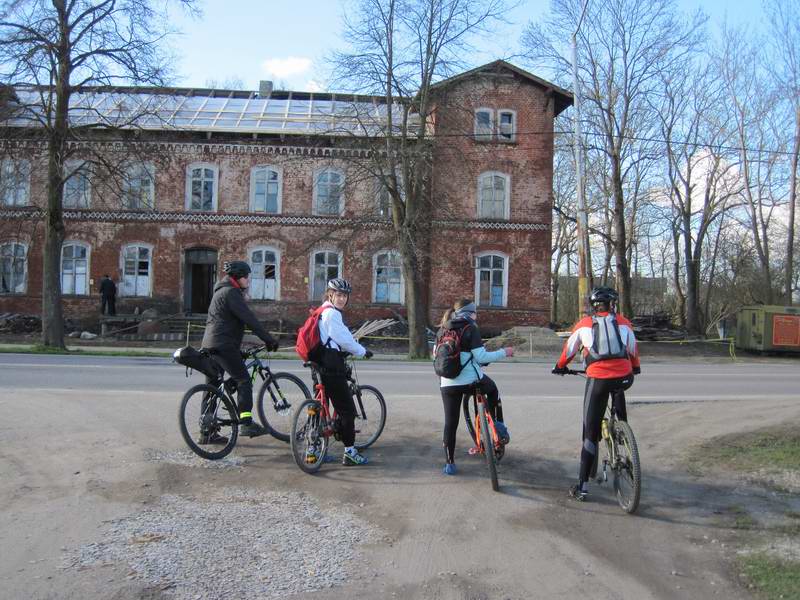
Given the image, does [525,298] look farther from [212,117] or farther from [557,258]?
[557,258]

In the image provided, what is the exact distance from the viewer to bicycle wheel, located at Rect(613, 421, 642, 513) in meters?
5.62

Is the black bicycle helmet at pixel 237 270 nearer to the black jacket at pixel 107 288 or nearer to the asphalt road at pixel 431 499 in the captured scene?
the asphalt road at pixel 431 499

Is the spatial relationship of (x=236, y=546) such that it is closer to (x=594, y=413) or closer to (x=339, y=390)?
(x=339, y=390)

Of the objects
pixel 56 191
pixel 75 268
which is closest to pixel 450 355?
pixel 56 191

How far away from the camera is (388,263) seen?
104ft

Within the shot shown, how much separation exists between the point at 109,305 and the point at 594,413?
2821 cm

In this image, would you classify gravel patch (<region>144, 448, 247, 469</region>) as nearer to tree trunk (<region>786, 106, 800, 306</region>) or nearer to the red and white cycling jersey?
the red and white cycling jersey

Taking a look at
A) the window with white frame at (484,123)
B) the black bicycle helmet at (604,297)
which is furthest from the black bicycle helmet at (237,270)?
the window with white frame at (484,123)

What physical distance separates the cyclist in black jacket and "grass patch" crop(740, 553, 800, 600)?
14.5 feet

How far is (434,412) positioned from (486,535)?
183 inches

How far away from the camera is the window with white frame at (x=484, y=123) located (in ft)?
102

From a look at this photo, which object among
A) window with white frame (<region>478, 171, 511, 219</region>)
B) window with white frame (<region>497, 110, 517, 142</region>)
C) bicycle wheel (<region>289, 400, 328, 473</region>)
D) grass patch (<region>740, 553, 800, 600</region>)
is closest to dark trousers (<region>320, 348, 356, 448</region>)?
bicycle wheel (<region>289, 400, 328, 473</region>)

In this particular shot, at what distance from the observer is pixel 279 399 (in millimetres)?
7934

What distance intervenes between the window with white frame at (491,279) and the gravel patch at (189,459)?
25.0 meters
